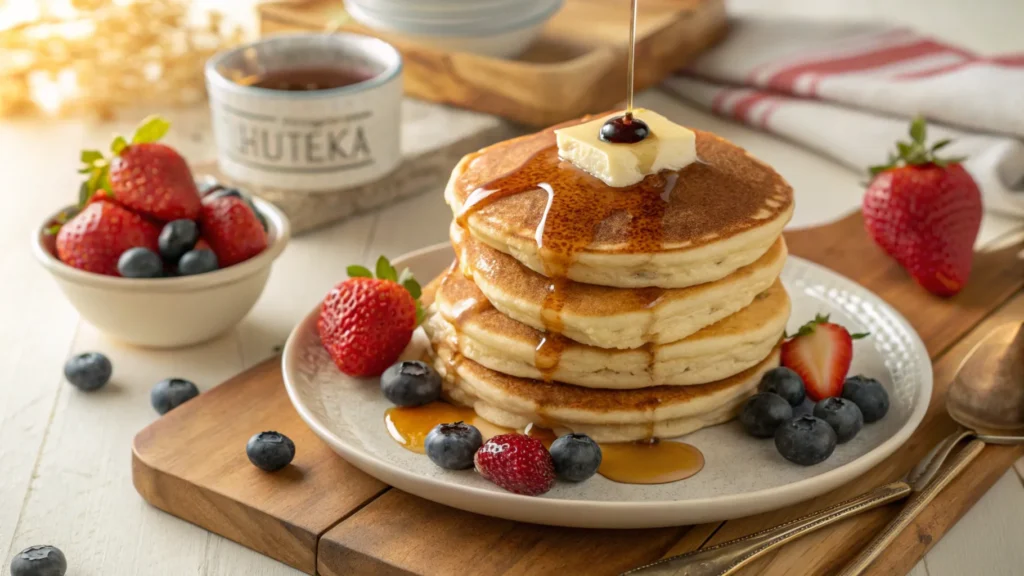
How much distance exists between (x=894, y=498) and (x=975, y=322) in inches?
29.9

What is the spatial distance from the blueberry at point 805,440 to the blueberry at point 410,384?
0.58 meters

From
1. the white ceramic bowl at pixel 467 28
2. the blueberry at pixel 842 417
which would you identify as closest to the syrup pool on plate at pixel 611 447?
the blueberry at pixel 842 417

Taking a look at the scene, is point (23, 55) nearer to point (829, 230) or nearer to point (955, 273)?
point (829, 230)

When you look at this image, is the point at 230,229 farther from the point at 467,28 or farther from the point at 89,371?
the point at 467,28

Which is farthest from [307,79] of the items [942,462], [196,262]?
[942,462]

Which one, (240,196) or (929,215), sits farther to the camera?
(929,215)

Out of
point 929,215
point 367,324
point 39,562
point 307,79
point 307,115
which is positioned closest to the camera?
point 39,562

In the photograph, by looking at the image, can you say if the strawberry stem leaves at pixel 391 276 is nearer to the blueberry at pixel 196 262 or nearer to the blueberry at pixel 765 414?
the blueberry at pixel 196 262

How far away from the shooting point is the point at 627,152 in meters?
1.92

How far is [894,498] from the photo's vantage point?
70.9 inches

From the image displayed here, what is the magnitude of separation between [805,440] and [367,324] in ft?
2.51

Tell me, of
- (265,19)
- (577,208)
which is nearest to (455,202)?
(577,208)

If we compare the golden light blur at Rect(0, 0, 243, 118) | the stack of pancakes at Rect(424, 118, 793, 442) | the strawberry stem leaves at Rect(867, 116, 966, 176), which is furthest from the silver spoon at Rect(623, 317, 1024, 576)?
the golden light blur at Rect(0, 0, 243, 118)

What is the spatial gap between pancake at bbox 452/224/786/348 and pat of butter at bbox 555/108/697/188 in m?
0.20
